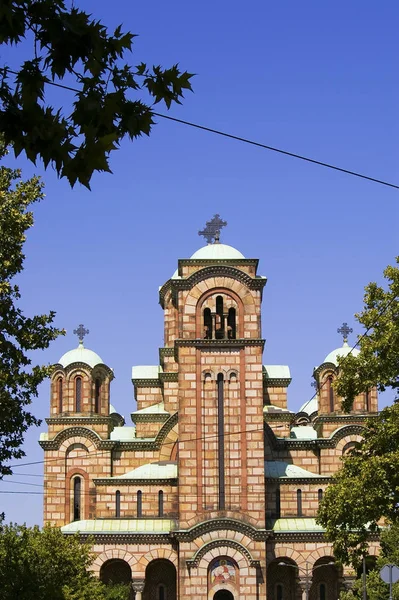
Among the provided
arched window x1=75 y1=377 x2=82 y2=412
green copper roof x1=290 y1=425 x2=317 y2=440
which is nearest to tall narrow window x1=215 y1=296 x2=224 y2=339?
green copper roof x1=290 y1=425 x2=317 y2=440

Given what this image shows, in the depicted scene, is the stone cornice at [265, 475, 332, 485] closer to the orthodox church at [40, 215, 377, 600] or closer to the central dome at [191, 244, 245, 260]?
the orthodox church at [40, 215, 377, 600]

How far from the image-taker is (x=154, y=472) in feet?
176

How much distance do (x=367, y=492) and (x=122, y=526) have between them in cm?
2621

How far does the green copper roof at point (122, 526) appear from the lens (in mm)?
51850

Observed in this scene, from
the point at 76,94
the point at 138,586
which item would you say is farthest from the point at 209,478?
the point at 76,94

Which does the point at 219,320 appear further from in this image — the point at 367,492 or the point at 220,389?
the point at 367,492

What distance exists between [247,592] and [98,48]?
139 feet

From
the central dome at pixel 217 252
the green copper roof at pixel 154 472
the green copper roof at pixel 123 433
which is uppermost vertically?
the central dome at pixel 217 252

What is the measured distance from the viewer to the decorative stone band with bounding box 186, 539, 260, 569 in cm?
4994

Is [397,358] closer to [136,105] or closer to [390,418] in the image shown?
[390,418]

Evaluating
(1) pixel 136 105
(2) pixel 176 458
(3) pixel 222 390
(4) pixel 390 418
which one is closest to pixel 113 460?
(2) pixel 176 458

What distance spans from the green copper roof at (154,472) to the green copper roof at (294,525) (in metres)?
4.78

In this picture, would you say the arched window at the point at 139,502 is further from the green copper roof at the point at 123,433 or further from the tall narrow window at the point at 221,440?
the green copper roof at the point at 123,433

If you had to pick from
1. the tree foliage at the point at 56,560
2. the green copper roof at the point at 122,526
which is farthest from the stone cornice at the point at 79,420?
the tree foliage at the point at 56,560
